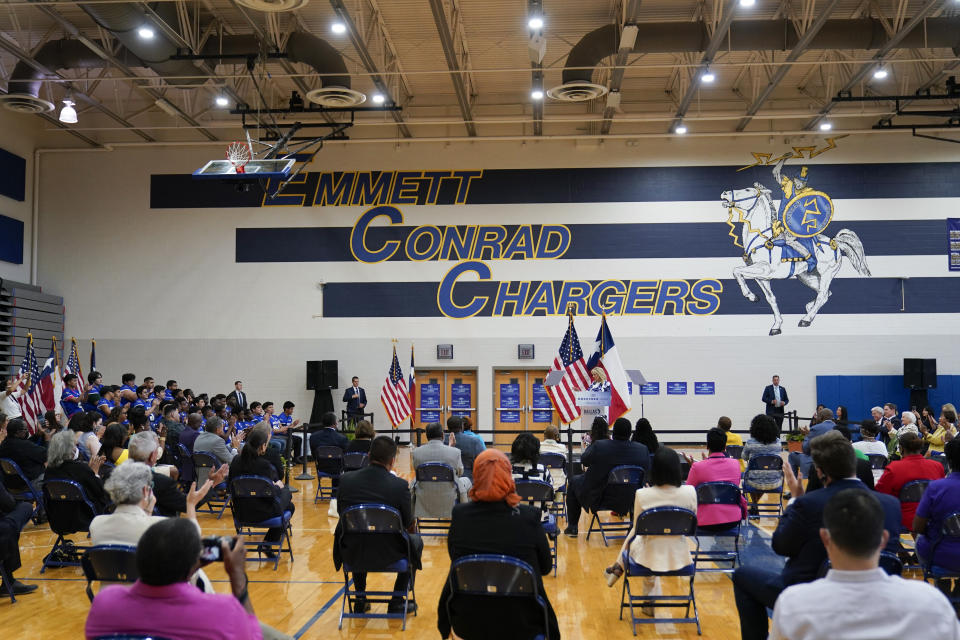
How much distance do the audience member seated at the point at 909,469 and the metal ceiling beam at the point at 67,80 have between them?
1522cm

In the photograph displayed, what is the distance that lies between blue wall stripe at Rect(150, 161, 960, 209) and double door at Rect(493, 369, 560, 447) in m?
4.38

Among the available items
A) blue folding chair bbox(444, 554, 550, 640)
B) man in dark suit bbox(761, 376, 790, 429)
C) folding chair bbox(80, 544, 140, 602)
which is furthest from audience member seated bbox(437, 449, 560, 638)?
man in dark suit bbox(761, 376, 790, 429)

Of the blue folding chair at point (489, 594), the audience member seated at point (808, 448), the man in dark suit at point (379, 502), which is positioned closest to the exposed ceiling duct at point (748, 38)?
the audience member seated at point (808, 448)

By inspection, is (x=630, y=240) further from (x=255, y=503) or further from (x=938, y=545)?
(x=938, y=545)

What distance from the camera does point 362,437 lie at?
29.8 ft

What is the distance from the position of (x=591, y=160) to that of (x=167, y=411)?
12.2 metres

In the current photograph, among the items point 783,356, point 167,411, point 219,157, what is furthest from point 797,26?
point 219,157

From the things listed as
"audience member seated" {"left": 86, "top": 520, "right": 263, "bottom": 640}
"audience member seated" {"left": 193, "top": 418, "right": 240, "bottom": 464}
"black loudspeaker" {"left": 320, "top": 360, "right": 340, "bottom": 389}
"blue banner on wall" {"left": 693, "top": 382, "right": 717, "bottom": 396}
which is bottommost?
"audience member seated" {"left": 193, "top": 418, "right": 240, "bottom": 464}

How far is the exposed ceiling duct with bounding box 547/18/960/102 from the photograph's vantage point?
542 inches

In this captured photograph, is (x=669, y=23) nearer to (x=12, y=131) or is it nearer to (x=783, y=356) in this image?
(x=783, y=356)

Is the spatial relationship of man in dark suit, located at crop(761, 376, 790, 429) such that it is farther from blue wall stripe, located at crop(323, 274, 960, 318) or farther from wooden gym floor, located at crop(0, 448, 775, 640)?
wooden gym floor, located at crop(0, 448, 775, 640)

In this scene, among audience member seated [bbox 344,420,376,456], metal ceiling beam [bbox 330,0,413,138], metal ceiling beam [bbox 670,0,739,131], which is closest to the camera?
audience member seated [bbox 344,420,376,456]

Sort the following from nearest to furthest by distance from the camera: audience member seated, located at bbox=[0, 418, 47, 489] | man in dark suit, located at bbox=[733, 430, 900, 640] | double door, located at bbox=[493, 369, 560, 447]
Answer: man in dark suit, located at bbox=[733, 430, 900, 640] → audience member seated, located at bbox=[0, 418, 47, 489] → double door, located at bbox=[493, 369, 560, 447]

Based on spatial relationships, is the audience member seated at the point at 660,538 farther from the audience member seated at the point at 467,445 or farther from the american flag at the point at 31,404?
the american flag at the point at 31,404
